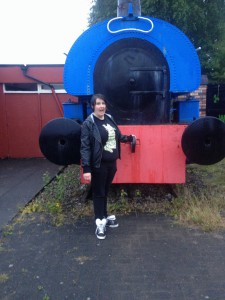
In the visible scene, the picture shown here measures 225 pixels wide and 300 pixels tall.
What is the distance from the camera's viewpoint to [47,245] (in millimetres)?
3445

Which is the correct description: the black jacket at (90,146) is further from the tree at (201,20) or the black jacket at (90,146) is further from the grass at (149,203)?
the tree at (201,20)

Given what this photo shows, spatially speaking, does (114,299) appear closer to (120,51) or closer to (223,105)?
(120,51)

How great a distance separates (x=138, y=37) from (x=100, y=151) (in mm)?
1547

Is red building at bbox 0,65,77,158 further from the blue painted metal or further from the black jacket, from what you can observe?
the black jacket

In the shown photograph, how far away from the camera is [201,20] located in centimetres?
1723

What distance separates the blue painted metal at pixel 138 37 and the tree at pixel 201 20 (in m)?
12.7

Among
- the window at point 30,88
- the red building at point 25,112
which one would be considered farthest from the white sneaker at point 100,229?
the window at point 30,88

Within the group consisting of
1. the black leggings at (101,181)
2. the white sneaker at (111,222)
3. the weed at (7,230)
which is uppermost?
the black leggings at (101,181)

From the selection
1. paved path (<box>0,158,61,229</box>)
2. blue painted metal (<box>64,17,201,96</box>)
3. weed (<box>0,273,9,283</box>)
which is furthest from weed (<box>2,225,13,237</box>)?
blue painted metal (<box>64,17,201,96</box>)

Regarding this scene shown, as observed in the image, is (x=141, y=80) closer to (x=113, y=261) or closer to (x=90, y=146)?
(x=90, y=146)

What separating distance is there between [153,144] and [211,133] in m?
0.70

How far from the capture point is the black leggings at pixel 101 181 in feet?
12.1

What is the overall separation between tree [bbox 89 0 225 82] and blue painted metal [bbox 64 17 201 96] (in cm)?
1273

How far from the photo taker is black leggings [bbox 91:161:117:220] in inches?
145
